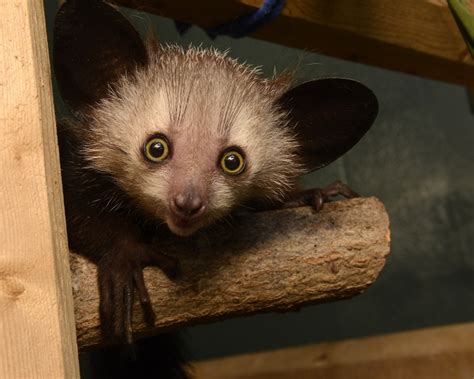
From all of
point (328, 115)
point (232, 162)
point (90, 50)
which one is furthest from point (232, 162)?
point (90, 50)

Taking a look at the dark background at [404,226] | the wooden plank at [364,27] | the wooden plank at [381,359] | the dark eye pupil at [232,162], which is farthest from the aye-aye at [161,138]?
the dark background at [404,226]

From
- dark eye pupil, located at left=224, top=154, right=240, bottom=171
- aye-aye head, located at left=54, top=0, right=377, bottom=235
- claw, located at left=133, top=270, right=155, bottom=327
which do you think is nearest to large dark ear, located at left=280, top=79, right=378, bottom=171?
aye-aye head, located at left=54, top=0, right=377, bottom=235

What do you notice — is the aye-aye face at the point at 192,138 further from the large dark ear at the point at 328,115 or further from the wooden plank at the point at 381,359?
the wooden plank at the point at 381,359

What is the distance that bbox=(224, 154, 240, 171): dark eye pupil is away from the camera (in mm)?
2008

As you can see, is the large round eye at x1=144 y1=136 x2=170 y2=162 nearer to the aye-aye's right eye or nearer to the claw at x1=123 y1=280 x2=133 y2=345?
the aye-aye's right eye

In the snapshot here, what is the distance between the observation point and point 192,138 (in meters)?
1.97

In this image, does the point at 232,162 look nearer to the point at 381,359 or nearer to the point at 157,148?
the point at 157,148

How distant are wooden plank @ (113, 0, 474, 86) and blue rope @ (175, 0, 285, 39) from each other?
1.0 inches

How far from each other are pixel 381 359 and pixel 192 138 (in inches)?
49.3

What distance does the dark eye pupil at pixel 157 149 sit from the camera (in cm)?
195

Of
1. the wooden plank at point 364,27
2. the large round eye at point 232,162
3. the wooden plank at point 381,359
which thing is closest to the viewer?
the large round eye at point 232,162

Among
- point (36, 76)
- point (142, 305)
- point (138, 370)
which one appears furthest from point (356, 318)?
point (36, 76)

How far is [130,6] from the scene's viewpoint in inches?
94.8

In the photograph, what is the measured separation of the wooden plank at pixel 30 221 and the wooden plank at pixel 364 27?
0.98 meters
